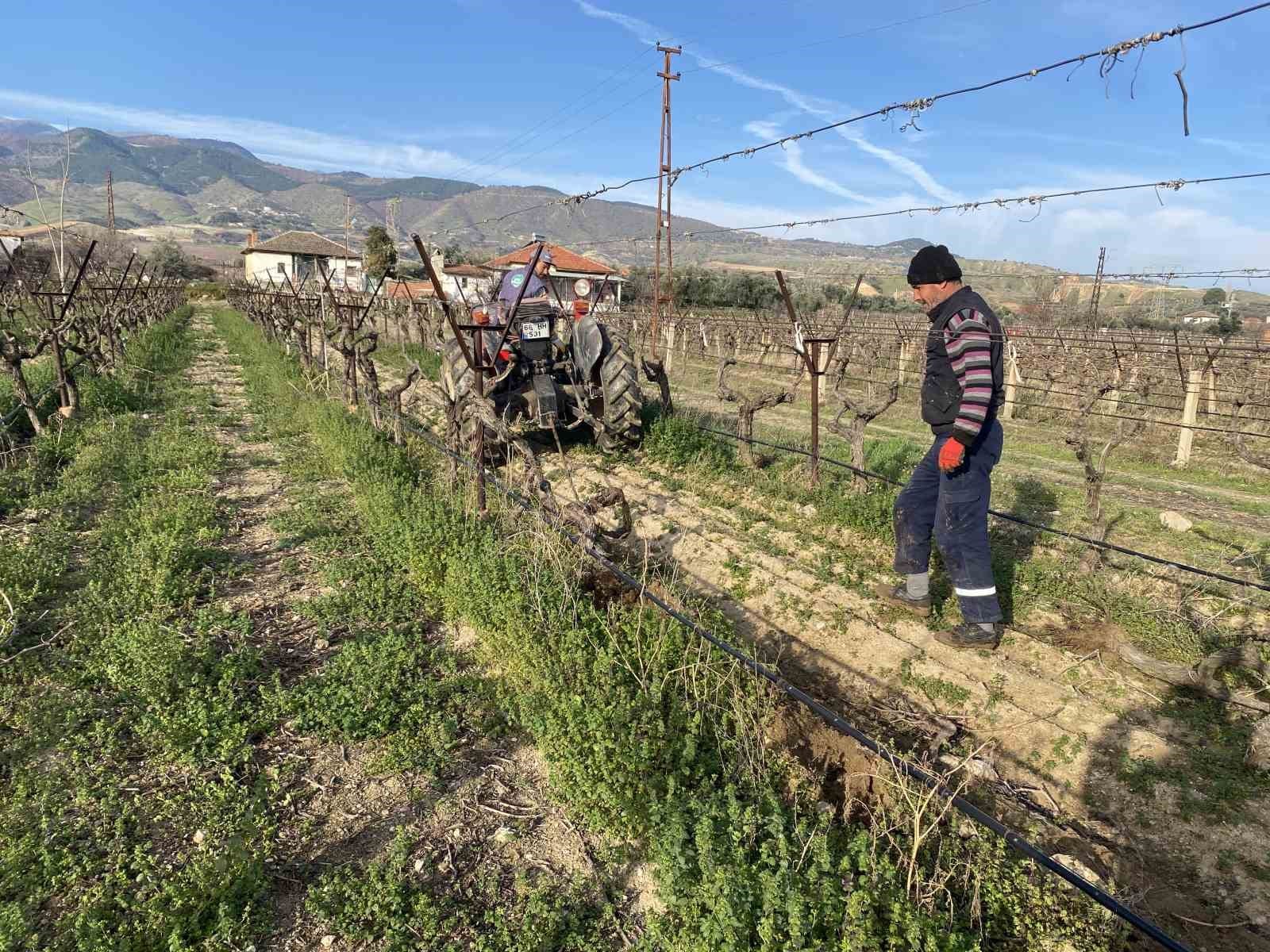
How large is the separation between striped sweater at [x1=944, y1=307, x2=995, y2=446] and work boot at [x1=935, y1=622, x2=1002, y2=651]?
949mm

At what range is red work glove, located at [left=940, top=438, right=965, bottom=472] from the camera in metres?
3.35

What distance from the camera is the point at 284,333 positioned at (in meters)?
15.1

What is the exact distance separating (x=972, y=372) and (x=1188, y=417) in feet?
27.7

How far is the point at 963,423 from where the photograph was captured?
3.32m

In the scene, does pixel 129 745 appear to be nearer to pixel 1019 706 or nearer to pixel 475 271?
pixel 1019 706

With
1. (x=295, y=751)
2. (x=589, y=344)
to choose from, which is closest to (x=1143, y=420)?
(x=589, y=344)

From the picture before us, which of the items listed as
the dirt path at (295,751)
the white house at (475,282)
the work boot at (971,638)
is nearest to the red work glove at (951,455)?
the work boot at (971,638)

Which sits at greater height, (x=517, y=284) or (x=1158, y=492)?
(x=517, y=284)

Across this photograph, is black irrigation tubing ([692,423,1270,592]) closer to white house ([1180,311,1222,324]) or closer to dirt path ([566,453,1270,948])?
dirt path ([566,453,1270,948])

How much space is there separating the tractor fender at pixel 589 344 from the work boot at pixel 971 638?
437 centimetres

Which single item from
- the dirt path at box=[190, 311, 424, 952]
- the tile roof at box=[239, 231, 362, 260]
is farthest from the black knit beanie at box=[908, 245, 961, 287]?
the tile roof at box=[239, 231, 362, 260]

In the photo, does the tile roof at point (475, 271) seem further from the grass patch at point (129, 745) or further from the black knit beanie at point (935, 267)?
the black knit beanie at point (935, 267)

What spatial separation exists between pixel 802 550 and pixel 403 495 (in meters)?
2.88

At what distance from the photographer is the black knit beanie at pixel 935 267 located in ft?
11.6
